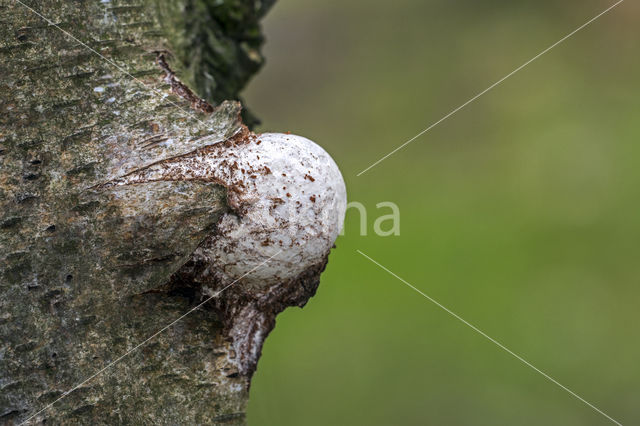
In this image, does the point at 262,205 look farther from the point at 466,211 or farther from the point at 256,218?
the point at 466,211

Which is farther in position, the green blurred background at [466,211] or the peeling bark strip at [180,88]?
the green blurred background at [466,211]

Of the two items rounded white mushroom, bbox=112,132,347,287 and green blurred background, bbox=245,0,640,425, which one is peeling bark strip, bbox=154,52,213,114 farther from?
green blurred background, bbox=245,0,640,425

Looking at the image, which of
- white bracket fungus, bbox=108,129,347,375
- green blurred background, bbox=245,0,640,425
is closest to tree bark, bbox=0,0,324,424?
white bracket fungus, bbox=108,129,347,375

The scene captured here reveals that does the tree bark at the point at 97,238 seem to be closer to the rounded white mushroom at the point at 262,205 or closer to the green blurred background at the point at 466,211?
the rounded white mushroom at the point at 262,205

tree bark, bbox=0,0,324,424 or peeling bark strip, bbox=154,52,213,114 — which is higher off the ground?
peeling bark strip, bbox=154,52,213,114

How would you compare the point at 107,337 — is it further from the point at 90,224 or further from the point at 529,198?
the point at 529,198

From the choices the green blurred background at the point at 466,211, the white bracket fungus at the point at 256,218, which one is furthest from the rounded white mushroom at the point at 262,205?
the green blurred background at the point at 466,211

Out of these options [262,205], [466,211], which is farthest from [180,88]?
[466,211]
